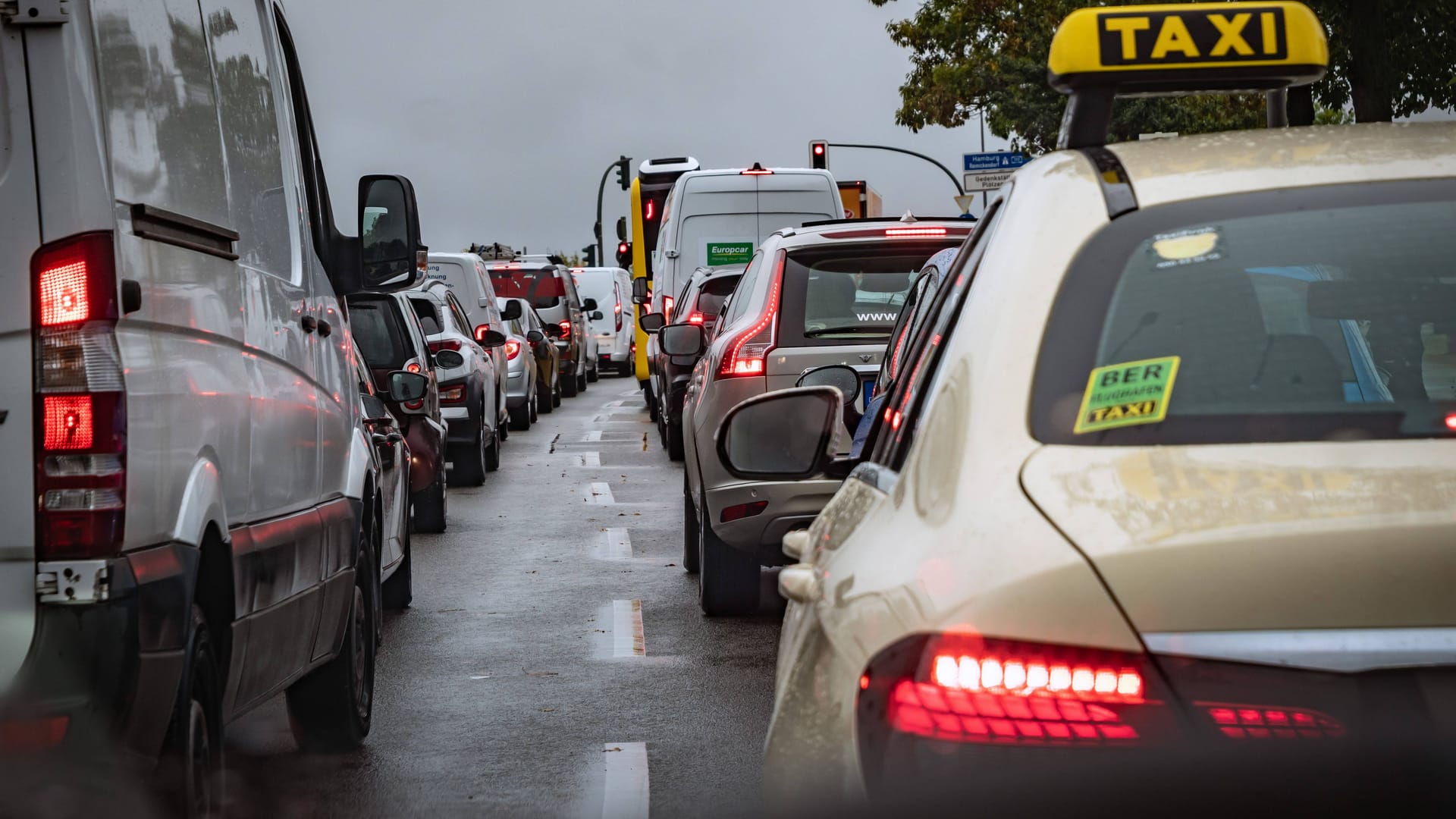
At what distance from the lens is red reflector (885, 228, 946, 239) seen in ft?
30.4

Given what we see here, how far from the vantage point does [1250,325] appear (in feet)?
8.63

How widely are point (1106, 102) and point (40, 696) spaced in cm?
208

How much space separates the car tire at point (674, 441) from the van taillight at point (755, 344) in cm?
896

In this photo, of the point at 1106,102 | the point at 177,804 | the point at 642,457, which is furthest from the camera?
the point at 642,457

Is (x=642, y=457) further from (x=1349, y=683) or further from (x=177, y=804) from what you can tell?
(x=1349, y=683)

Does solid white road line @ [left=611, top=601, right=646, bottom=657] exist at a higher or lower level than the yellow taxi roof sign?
lower

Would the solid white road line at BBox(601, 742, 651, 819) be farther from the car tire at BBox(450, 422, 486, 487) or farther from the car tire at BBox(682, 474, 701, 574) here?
the car tire at BBox(450, 422, 486, 487)

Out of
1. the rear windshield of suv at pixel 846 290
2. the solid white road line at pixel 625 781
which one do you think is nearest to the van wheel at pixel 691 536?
the rear windshield of suv at pixel 846 290

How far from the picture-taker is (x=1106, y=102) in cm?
332

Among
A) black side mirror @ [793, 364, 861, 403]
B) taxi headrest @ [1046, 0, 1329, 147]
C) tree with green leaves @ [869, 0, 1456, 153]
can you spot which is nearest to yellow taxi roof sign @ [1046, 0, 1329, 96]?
taxi headrest @ [1046, 0, 1329, 147]

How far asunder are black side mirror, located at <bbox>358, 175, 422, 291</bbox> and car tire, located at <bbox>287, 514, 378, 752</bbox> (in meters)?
0.88

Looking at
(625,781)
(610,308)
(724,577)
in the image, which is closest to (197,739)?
(625,781)

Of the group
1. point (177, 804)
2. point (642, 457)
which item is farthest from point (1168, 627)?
point (642, 457)

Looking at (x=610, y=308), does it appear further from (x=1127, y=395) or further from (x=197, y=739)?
(x=1127, y=395)
